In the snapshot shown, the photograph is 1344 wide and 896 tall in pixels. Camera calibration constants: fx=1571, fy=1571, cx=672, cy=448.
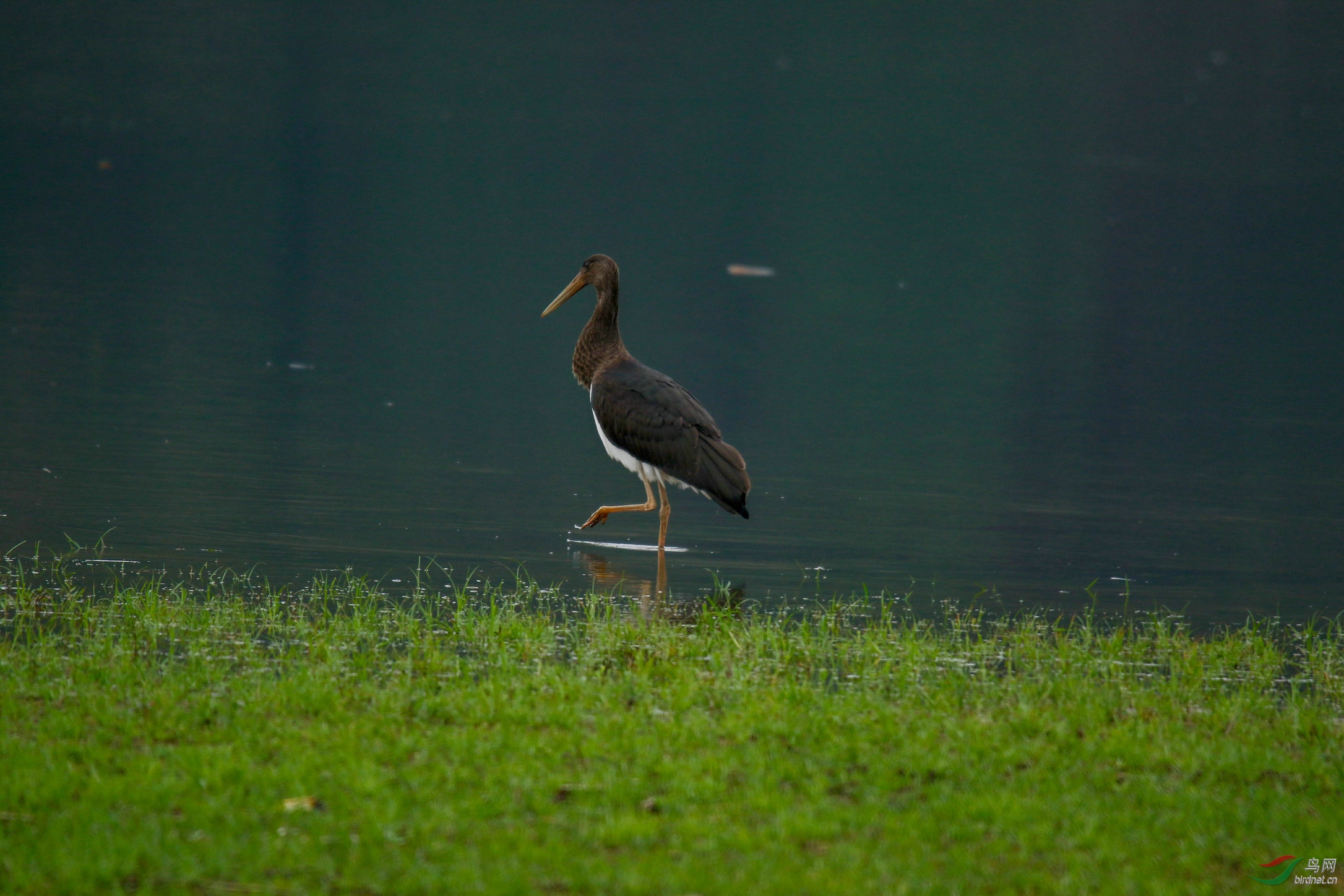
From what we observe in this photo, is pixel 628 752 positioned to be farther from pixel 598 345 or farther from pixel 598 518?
pixel 598 345

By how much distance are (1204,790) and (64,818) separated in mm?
4011

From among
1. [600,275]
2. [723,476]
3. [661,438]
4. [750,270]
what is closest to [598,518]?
[661,438]

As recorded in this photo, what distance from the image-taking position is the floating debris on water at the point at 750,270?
154ft

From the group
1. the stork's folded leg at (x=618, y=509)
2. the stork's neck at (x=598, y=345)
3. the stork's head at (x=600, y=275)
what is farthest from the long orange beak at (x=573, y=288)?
the stork's folded leg at (x=618, y=509)

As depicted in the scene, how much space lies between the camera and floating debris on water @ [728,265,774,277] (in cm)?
4697

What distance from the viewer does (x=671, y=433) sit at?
11555mm

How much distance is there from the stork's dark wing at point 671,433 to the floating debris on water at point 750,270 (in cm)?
3471

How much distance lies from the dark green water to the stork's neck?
1.22 metres

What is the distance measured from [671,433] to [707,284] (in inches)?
1272

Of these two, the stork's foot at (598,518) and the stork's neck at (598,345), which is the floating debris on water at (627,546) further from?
the stork's neck at (598,345)

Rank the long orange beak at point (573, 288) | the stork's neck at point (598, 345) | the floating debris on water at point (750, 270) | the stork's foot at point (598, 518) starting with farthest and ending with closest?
the floating debris on water at point (750, 270) < the long orange beak at point (573, 288) < the stork's neck at point (598, 345) < the stork's foot at point (598, 518)

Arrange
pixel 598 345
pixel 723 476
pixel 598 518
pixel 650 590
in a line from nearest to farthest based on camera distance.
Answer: pixel 650 590 < pixel 723 476 < pixel 598 518 < pixel 598 345

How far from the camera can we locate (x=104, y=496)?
39.9ft

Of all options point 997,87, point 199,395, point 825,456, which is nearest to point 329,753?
point 825,456
